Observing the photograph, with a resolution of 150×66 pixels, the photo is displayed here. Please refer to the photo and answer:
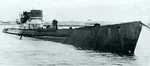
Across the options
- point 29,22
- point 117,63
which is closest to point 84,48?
point 117,63

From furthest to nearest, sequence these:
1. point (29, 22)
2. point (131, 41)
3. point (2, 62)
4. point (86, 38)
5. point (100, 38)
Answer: point (29, 22) → point (86, 38) → point (100, 38) → point (131, 41) → point (2, 62)

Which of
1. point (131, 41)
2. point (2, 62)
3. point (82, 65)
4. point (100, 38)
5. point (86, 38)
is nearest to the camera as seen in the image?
point (82, 65)

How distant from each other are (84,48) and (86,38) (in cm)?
141

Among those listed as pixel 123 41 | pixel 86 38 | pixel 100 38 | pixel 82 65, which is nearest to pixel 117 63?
pixel 82 65

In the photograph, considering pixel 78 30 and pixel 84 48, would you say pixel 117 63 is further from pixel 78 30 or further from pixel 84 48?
pixel 78 30

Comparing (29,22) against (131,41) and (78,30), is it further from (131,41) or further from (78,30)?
(131,41)

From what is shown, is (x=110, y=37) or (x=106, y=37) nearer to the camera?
(x=110, y=37)

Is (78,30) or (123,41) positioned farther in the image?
(78,30)

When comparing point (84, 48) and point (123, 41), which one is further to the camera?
point (84, 48)

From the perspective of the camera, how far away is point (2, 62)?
3173 centimetres

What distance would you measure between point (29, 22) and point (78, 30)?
45.4 meters

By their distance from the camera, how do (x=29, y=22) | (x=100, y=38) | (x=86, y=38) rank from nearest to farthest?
(x=100, y=38)
(x=86, y=38)
(x=29, y=22)

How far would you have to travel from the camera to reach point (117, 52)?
36.8 meters

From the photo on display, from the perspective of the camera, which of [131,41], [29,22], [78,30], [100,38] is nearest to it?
[131,41]
